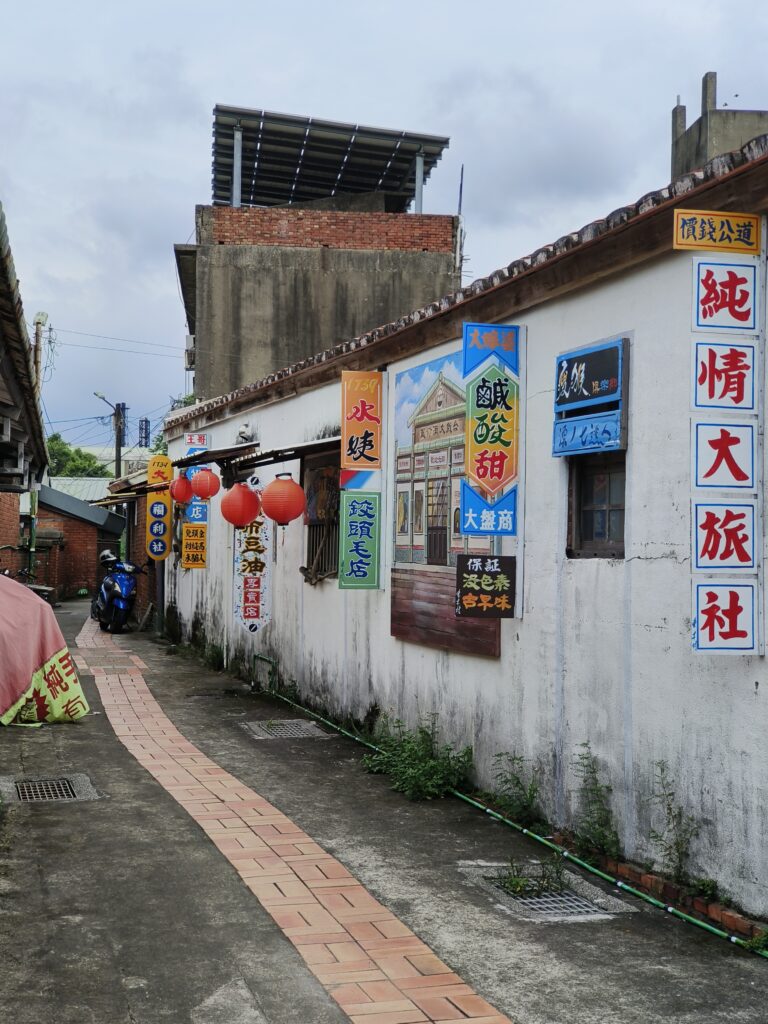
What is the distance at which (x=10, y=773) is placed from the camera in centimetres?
871

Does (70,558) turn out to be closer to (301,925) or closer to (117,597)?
(117,597)

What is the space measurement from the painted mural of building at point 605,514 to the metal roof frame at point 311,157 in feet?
44.7

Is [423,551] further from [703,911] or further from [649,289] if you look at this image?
[703,911]

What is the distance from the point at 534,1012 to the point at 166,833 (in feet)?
10.9

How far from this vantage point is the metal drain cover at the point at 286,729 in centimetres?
1063

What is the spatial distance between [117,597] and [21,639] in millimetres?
10920

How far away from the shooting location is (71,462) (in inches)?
2395

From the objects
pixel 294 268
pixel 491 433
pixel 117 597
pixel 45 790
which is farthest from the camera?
pixel 294 268

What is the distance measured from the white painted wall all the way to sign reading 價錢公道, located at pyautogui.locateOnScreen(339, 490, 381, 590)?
4.58ft

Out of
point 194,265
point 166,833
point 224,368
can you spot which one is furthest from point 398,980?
point 194,265

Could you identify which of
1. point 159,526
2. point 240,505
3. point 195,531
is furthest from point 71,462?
point 240,505

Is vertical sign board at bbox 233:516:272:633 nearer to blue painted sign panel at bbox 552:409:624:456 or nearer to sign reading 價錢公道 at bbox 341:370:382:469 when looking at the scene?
sign reading 價錢公道 at bbox 341:370:382:469

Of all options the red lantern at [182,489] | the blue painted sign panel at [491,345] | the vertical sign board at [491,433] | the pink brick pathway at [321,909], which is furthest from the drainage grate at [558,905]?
the red lantern at [182,489]

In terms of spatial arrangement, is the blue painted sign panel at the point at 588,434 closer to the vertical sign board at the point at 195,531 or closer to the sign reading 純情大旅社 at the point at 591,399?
the sign reading 純情大旅社 at the point at 591,399
